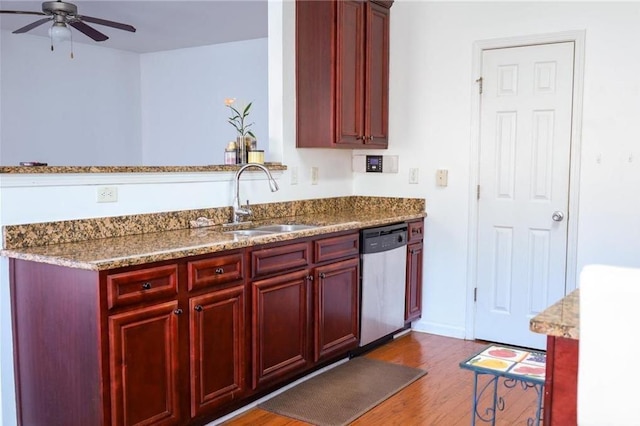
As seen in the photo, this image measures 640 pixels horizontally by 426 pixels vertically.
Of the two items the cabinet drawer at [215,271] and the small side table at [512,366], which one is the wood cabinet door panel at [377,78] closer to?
the cabinet drawer at [215,271]

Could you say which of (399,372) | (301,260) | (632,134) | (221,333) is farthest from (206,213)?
(632,134)

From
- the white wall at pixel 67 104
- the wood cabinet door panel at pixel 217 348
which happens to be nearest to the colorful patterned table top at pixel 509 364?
the wood cabinet door panel at pixel 217 348

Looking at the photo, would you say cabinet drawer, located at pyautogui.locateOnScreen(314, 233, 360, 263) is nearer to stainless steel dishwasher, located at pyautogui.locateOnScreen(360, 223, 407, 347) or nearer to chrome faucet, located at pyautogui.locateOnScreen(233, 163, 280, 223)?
stainless steel dishwasher, located at pyautogui.locateOnScreen(360, 223, 407, 347)

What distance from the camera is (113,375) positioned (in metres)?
2.23

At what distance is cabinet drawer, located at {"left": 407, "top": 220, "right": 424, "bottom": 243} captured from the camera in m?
4.16

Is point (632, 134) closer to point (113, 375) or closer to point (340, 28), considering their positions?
point (340, 28)

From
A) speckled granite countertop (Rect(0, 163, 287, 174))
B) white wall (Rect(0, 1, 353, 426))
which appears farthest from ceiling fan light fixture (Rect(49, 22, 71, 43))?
speckled granite countertop (Rect(0, 163, 287, 174))

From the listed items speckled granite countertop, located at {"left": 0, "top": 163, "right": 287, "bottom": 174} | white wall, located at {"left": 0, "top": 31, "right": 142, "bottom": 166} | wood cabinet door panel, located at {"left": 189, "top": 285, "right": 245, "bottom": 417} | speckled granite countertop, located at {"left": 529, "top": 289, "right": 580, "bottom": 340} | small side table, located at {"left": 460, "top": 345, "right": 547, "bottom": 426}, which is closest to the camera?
speckled granite countertop, located at {"left": 529, "top": 289, "right": 580, "bottom": 340}

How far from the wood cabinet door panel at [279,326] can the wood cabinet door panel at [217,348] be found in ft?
0.36

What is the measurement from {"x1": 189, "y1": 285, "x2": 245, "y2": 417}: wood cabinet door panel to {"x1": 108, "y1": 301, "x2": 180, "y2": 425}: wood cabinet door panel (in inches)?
4.3

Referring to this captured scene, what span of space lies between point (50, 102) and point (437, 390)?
17.0 feet

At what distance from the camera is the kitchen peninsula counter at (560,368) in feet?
4.74

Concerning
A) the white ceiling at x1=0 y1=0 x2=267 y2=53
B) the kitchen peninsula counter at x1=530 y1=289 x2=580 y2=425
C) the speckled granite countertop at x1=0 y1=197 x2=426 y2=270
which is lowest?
the kitchen peninsula counter at x1=530 y1=289 x2=580 y2=425

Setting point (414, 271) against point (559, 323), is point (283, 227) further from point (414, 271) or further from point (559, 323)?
point (559, 323)
